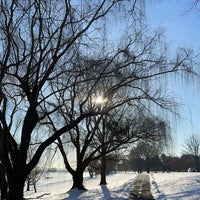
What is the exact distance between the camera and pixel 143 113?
1323 cm

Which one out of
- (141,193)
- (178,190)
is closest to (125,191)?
(141,193)

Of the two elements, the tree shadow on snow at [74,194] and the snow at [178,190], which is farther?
the tree shadow on snow at [74,194]

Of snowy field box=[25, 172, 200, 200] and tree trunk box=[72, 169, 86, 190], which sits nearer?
snowy field box=[25, 172, 200, 200]

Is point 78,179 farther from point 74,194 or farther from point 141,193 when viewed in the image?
point 141,193

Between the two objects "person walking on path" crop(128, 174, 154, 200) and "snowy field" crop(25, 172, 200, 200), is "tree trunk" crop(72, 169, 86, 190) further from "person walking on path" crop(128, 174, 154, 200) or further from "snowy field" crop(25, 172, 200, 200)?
"person walking on path" crop(128, 174, 154, 200)

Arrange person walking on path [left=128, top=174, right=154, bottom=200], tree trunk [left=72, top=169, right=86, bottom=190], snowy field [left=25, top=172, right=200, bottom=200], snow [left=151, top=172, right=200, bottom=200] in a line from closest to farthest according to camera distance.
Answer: snow [left=151, top=172, right=200, bottom=200], snowy field [left=25, top=172, right=200, bottom=200], person walking on path [left=128, top=174, right=154, bottom=200], tree trunk [left=72, top=169, right=86, bottom=190]

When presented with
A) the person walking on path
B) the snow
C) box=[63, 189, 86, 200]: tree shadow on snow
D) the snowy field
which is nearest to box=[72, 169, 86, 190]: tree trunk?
the snowy field

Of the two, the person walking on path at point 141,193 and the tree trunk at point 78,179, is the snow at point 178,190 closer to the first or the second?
the person walking on path at point 141,193

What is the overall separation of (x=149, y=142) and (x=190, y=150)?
205 ft

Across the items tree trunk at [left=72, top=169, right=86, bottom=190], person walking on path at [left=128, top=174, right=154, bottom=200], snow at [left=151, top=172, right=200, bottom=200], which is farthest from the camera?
tree trunk at [left=72, top=169, right=86, bottom=190]

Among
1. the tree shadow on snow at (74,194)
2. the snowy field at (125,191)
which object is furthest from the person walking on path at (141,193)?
the tree shadow on snow at (74,194)

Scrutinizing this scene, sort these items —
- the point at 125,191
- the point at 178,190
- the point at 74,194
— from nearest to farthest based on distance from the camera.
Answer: the point at 178,190 → the point at 74,194 → the point at 125,191

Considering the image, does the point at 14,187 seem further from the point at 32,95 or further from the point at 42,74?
the point at 42,74

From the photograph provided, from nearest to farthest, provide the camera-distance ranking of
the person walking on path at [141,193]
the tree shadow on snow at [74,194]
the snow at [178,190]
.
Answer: the snow at [178,190], the person walking on path at [141,193], the tree shadow on snow at [74,194]
